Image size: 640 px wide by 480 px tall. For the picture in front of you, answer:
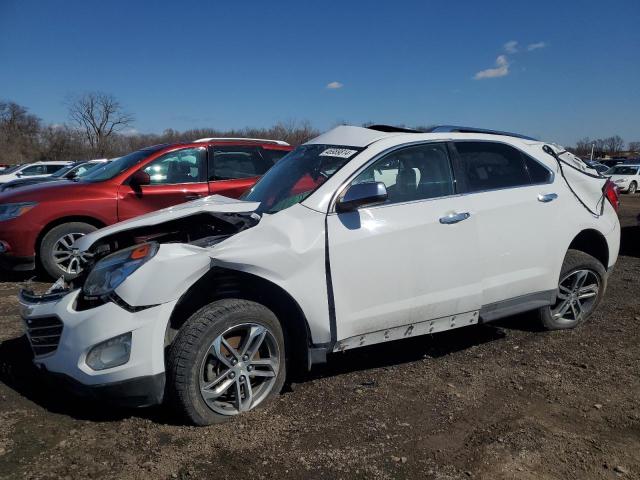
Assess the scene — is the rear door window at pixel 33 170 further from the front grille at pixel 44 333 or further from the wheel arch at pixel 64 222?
the front grille at pixel 44 333

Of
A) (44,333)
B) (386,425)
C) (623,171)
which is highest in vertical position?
(44,333)

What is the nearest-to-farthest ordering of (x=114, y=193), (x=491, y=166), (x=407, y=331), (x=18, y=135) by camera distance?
(x=407, y=331) < (x=491, y=166) < (x=114, y=193) < (x=18, y=135)

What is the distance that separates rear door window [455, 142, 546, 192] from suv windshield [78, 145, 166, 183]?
462cm

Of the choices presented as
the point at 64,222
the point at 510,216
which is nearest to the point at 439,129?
the point at 510,216

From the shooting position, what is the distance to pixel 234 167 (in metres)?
7.32

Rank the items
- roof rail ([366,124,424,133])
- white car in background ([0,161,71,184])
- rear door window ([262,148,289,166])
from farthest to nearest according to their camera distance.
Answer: white car in background ([0,161,71,184])
rear door window ([262,148,289,166])
roof rail ([366,124,424,133])

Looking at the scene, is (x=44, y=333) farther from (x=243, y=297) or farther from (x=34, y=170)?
(x=34, y=170)

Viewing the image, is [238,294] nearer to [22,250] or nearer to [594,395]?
[594,395]

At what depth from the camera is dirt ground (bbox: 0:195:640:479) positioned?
Result: 2697mm

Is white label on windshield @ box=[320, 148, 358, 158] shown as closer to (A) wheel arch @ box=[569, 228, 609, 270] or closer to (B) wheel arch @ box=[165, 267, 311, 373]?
(B) wheel arch @ box=[165, 267, 311, 373]

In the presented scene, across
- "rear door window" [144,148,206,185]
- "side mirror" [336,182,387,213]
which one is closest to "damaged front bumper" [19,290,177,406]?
"side mirror" [336,182,387,213]

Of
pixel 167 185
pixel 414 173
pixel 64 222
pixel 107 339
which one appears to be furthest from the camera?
pixel 167 185

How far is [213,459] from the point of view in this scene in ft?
9.07

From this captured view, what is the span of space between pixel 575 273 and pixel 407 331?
1.92m
